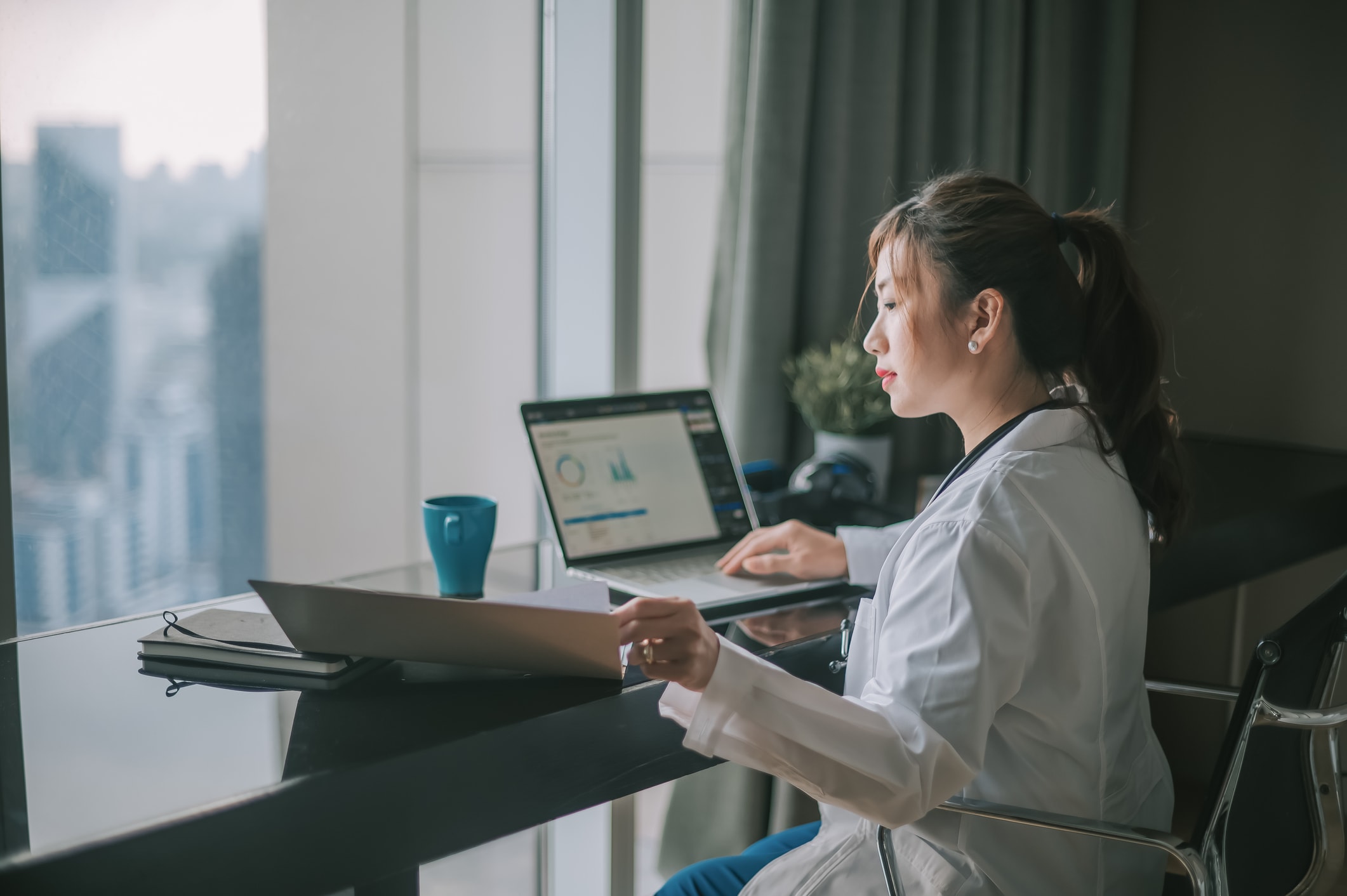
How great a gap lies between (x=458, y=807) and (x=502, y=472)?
142 centimetres

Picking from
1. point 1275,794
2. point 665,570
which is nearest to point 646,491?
point 665,570

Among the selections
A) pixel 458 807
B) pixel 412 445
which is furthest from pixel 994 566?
pixel 412 445

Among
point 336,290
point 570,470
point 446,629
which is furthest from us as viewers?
point 336,290

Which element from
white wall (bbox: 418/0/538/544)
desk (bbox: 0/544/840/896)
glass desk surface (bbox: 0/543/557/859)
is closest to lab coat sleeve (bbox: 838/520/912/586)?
desk (bbox: 0/544/840/896)

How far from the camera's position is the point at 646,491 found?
164 cm

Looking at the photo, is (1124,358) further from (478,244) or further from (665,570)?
(478,244)

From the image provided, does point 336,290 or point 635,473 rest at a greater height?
point 336,290

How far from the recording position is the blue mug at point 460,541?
1.38 meters

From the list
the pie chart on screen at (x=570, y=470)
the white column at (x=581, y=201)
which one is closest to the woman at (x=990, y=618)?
the pie chart on screen at (x=570, y=470)

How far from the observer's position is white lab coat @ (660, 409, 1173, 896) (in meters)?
0.90

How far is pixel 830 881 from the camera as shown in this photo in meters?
1.09

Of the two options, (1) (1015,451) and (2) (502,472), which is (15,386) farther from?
(1) (1015,451)

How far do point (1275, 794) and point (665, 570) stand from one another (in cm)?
77

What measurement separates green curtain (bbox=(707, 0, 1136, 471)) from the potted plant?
0.34 feet
